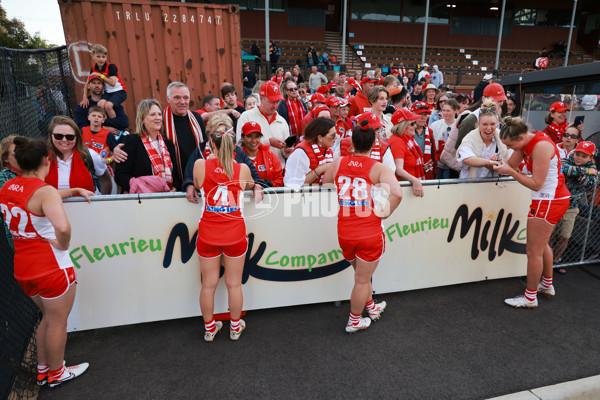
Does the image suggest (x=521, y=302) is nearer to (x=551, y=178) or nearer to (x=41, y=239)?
(x=551, y=178)

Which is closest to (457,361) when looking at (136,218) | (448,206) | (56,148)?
(448,206)

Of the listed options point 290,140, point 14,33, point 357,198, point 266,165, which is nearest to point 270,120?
point 290,140

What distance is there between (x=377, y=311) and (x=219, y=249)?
171 centimetres

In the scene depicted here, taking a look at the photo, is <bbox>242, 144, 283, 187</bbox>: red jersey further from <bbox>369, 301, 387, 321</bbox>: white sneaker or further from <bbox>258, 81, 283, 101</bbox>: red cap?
<bbox>369, 301, 387, 321</bbox>: white sneaker

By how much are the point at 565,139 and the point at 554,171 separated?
78.0 inches

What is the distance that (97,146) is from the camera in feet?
14.8

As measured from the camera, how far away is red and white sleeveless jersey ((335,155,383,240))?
2.93 m

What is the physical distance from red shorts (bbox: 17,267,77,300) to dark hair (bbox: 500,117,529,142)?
13.0ft

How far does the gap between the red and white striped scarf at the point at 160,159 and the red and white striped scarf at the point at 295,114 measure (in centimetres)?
232

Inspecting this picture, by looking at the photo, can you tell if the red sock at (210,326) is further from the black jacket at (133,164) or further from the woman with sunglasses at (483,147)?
the woman with sunglasses at (483,147)

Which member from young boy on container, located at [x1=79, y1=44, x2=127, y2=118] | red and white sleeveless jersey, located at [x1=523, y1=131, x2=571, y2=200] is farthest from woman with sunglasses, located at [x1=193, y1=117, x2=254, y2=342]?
young boy on container, located at [x1=79, y1=44, x2=127, y2=118]

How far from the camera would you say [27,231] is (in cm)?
239

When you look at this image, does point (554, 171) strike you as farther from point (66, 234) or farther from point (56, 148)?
point (56, 148)

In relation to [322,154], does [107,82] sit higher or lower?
higher
